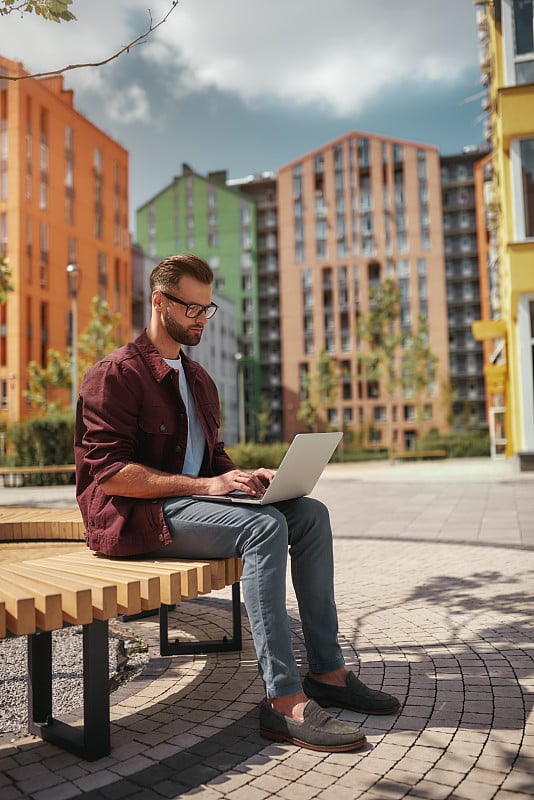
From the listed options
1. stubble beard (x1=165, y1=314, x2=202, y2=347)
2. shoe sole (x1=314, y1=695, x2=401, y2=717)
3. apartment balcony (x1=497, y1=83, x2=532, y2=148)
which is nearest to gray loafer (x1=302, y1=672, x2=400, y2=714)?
shoe sole (x1=314, y1=695, x2=401, y2=717)

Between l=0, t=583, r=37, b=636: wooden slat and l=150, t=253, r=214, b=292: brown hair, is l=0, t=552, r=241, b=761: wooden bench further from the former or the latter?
l=150, t=253, r=214, b=292: brown hair

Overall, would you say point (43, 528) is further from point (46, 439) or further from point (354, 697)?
point (46, 439)

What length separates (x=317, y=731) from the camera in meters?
2.67

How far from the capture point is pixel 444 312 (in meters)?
72.8

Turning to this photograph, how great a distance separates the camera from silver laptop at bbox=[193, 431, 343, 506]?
2.81 metres

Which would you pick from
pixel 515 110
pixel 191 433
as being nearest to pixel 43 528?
pixel 191 433

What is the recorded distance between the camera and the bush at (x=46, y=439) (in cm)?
2384

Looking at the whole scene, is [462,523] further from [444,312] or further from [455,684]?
[444,312]

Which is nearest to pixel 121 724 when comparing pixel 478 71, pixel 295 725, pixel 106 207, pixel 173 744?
pixel 173 744

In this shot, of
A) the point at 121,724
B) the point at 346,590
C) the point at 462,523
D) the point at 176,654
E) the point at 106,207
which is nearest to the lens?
the point at 121,724

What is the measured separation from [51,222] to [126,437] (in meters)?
49.6

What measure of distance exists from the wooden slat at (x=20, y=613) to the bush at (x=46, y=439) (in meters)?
22.1

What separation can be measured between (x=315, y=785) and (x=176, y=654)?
1698mm

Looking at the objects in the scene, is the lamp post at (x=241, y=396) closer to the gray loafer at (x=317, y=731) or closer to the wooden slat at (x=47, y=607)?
the gray loafer at (x=317, y=731)
